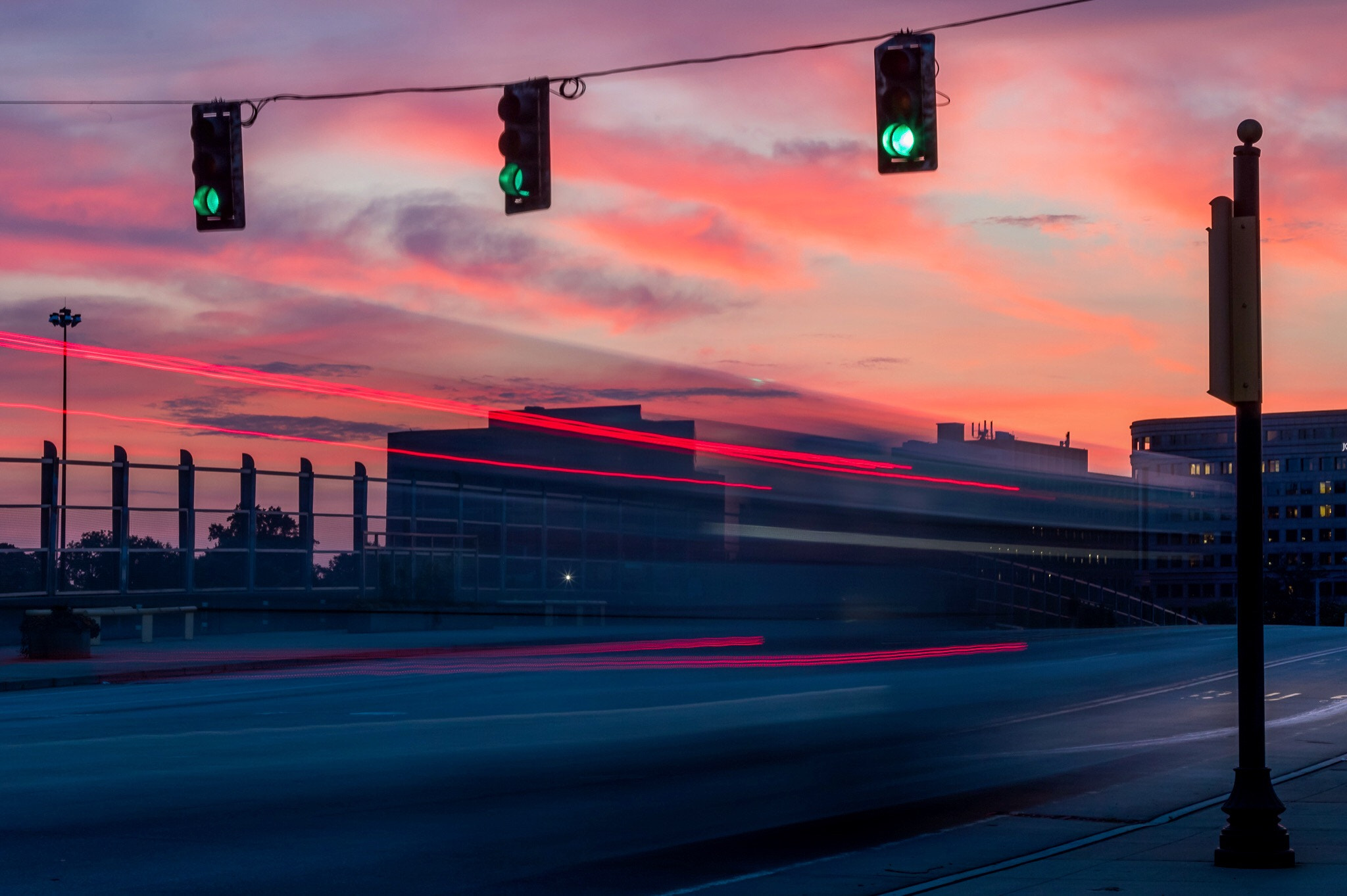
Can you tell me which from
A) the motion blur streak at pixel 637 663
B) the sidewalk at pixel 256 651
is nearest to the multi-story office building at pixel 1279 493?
the sidewalk at pixel 256 651

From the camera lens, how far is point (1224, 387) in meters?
9.47

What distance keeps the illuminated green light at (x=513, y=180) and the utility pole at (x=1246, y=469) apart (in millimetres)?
6110

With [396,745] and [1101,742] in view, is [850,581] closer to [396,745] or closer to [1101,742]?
[1101,742]

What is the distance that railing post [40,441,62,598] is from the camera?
1304 inches

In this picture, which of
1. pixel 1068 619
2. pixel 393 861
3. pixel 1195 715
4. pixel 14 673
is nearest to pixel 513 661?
pixel 14 673

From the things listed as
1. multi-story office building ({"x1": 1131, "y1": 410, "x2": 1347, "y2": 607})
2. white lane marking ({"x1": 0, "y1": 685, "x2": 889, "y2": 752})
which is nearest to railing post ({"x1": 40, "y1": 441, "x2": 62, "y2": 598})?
white lane marking ({"x1": 0, "y1": 685, "x2": 889, "y2": 752})

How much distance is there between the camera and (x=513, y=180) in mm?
13305

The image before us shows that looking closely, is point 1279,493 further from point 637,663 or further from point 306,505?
point 637,663

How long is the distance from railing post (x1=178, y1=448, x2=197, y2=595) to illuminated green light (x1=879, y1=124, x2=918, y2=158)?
28983mm

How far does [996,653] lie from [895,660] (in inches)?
244

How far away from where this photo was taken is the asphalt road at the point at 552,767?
998 centimetres

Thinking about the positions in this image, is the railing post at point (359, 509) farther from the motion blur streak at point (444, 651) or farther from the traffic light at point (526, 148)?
the traffic light at point (526, 148)

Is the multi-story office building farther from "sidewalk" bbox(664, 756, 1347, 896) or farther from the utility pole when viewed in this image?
the utility pole

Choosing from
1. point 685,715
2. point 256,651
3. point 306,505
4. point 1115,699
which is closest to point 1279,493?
point 306,505
